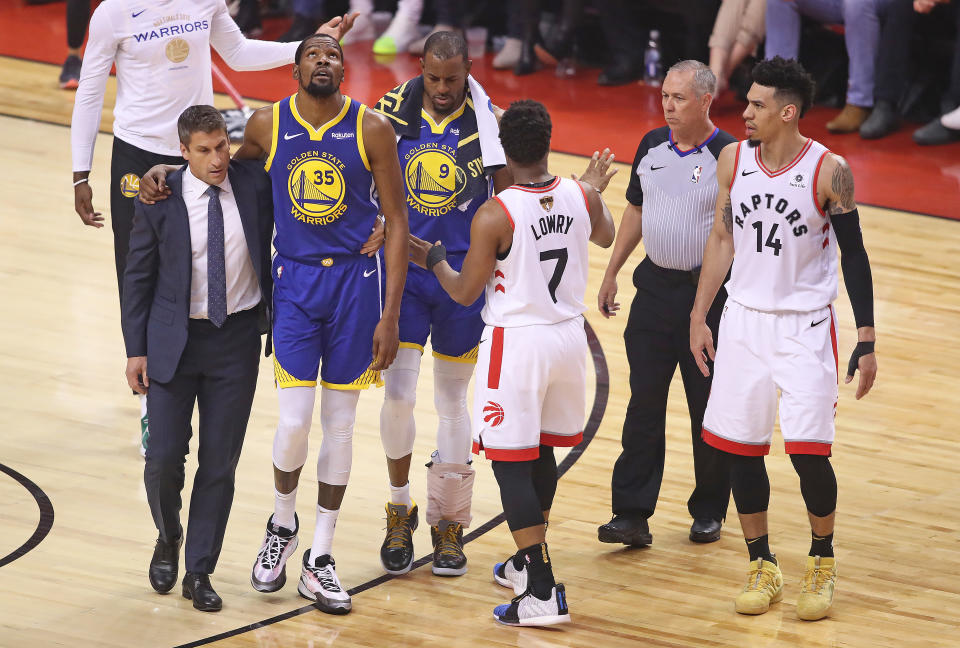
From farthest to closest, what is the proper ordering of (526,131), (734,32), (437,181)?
(734,32) < (437,181) < (526,131)

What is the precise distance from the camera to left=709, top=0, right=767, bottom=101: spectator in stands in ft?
34.6

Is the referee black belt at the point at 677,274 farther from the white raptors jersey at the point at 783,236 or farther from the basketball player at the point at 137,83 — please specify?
the basketball player at the point at 137,83

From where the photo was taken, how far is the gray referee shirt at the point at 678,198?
196 inches

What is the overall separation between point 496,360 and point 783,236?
0.99 meters

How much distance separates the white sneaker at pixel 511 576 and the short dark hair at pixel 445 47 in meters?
1.73

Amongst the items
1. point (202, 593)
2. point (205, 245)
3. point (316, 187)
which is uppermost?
point (316, 187)

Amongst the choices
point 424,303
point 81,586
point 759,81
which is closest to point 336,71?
point 424,303

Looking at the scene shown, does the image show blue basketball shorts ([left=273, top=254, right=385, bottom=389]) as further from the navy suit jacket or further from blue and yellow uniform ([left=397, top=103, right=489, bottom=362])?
blue and yellow uniform ([left=397, top=103, right=489, bottom=362])

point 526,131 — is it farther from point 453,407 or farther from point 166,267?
point 166,267

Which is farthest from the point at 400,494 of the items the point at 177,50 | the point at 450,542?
the point at 177,50

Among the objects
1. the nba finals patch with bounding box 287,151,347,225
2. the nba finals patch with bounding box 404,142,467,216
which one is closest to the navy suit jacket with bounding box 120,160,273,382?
the nba finals patch with bounding box 287,151,347,225

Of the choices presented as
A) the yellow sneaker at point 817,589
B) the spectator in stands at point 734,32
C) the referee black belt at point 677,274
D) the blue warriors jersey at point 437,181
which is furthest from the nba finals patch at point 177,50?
the spectator in stands at point 734,32

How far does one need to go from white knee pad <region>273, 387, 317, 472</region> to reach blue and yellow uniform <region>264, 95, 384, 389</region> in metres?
0.03

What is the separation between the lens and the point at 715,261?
471cm
